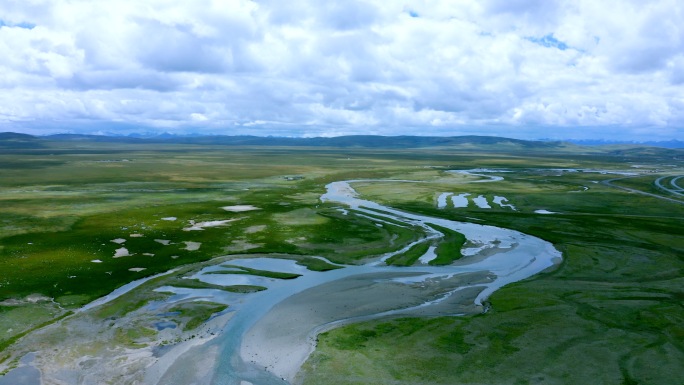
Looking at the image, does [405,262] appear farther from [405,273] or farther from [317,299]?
[317,299]

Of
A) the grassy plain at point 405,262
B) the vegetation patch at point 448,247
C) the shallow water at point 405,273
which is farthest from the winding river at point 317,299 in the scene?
the grassy plain at point 405,262

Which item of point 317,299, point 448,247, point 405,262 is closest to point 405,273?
point 405,262

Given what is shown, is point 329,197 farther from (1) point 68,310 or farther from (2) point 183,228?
(1) point 68,310

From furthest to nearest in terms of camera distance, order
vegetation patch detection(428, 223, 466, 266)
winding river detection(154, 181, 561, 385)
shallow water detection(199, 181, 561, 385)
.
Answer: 1. vegetation patch detection(428, 223, 466, 266)
2. winding river detection(154, 181, 561, 385)
3. shallow water detection(199, 181, 561, 385)

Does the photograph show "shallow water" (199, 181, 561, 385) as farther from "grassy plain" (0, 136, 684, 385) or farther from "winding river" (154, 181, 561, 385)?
"grassy plain" (0, 136, 684, 385)

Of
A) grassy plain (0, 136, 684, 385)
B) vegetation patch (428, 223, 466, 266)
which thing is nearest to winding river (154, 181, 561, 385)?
vegetation patch (428, 223, 466, 266)

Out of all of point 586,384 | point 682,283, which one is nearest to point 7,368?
point 586,384

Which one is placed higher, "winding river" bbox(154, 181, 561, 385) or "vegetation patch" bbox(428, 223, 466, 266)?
"vegetation patch" bbox(428, 223, 466, 266)
